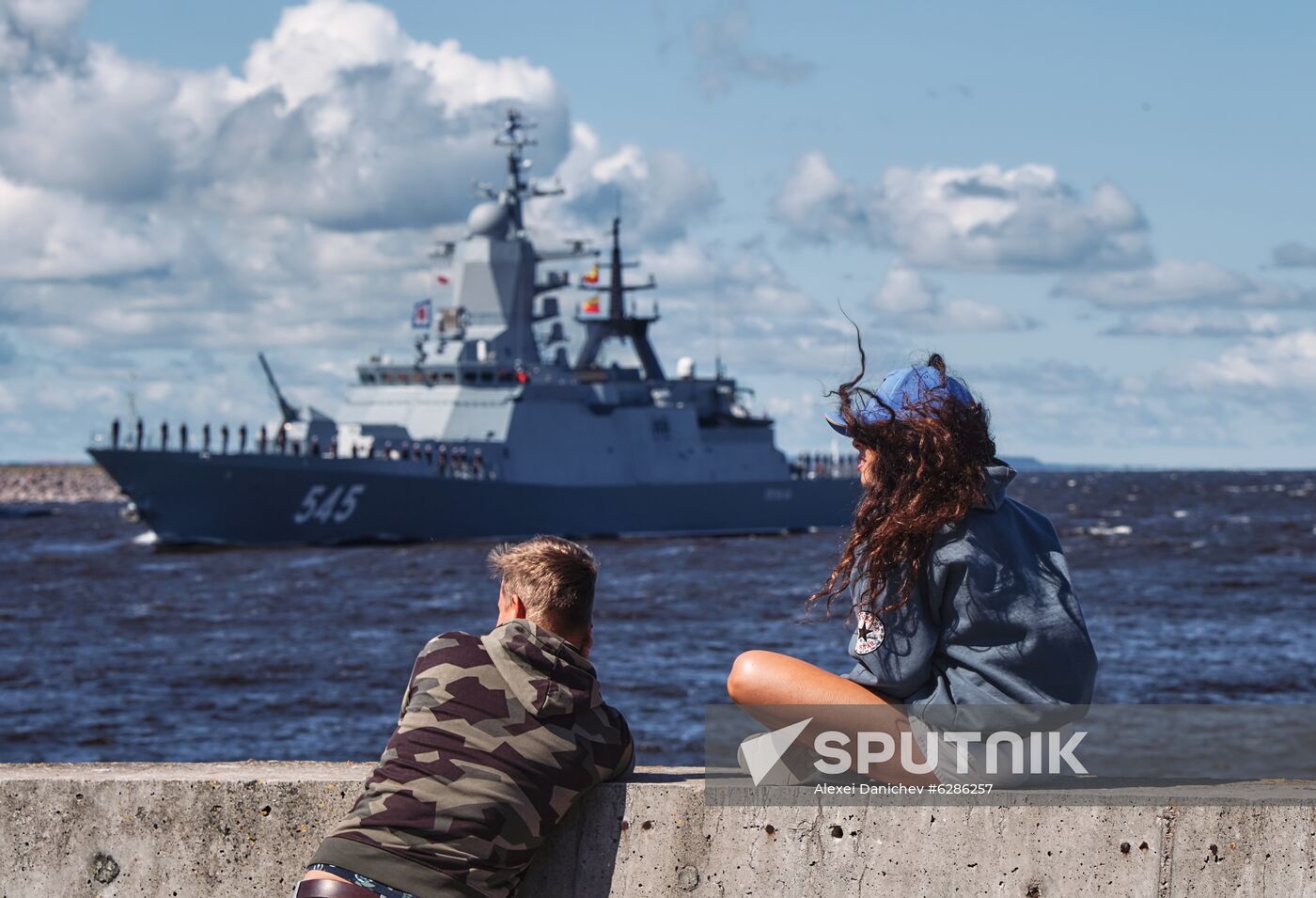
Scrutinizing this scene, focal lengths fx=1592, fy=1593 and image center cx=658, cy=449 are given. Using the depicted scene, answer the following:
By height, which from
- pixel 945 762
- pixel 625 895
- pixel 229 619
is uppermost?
pixel 945 762

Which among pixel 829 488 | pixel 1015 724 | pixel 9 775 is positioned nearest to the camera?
pixel 1015 724

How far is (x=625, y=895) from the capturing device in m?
2.69

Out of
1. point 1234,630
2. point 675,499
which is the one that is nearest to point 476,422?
point 675,499

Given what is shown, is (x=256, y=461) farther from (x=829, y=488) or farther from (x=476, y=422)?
(x=829, y=488)

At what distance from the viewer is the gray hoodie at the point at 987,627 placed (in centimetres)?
257

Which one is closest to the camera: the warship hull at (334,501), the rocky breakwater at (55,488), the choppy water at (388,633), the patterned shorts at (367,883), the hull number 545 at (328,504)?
the patterned shorts at (367,883)

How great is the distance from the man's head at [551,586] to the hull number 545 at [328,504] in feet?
101

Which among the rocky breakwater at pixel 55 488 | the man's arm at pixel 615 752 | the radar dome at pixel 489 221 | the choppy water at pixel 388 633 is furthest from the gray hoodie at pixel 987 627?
the rocky breakwater at pixel 55 488

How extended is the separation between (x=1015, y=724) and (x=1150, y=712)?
10.1m

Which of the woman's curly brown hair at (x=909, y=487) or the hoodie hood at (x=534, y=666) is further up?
the woman's curly brown hair at (x=909, y=487)

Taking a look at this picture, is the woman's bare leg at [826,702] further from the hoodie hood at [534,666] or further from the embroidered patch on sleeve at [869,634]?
the hoodie hood at [534,666]

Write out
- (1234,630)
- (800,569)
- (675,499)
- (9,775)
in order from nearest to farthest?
(9,775)
(1234,630)
(800,569)
(675,499)

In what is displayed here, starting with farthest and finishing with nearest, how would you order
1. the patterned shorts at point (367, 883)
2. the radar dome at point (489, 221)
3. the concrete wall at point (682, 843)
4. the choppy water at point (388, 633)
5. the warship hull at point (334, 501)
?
the radar dome at point (489, 221) → the warship hull at point (334, 501) → the choppy water at point (388, 633) → the concrete wall at point (682, 843) → the patterned shorts at point (367, 883)

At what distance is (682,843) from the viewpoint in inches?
104
